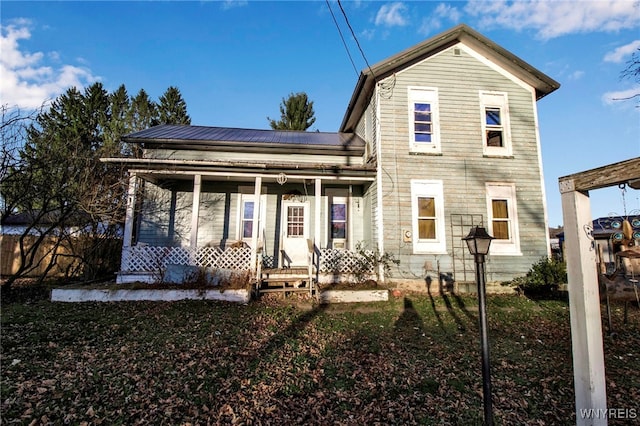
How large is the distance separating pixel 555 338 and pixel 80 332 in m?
9.46

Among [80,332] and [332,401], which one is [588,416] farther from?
[80,332]

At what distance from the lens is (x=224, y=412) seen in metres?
3.39

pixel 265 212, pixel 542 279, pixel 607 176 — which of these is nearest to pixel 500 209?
pixel 542 279

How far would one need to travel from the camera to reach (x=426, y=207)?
9.54 m

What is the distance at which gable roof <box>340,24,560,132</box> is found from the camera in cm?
972

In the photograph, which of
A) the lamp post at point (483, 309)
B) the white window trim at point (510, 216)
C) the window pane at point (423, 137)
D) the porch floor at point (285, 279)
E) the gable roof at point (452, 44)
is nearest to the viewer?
the lamp post at point (483, 309)

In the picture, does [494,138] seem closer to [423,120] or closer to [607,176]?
[423,120]

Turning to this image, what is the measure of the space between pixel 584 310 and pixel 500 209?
25.7ft

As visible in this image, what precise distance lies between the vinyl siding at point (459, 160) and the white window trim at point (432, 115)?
140mm

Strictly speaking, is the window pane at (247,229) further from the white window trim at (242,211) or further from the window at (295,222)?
the window at (295,222)

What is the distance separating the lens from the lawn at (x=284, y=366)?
3.45 m

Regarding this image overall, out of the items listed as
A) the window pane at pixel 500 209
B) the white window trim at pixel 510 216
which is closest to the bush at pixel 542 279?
the white window trim at pixel 510 216

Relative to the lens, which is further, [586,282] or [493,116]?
[493,116]

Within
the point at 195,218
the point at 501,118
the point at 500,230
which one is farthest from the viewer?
the point at 501,118
